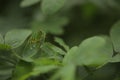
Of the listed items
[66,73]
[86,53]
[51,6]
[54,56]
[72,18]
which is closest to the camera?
[66,73]

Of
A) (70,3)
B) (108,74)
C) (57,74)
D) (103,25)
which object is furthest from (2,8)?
(57,74)

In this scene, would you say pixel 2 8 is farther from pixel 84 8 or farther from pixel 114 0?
pixel 114 0

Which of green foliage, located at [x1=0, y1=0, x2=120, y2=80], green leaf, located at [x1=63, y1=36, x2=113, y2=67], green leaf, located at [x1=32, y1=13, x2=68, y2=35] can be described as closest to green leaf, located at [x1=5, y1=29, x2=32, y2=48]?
green foliage, located at [x1=0, y1=0, x2=120, y2=80]

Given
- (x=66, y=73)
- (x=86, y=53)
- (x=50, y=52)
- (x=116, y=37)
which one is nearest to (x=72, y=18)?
(x=116, y=37)

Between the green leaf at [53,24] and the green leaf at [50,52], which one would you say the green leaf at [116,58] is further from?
the green leaf at [53,24]

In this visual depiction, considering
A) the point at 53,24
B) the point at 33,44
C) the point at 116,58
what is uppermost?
the point at 53,24

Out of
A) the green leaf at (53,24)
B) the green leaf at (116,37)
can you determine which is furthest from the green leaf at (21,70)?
the green leaf at (53,24)

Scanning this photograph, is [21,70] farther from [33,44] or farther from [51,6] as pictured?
[51,6]
